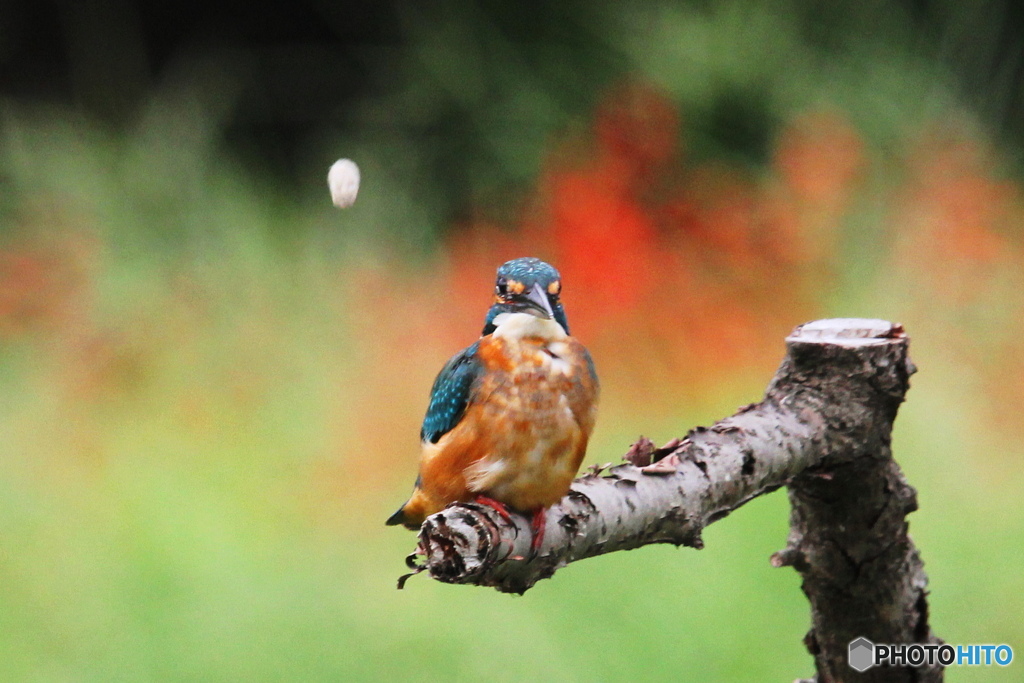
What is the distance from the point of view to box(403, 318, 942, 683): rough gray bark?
1.14 meters

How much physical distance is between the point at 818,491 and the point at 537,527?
45cm

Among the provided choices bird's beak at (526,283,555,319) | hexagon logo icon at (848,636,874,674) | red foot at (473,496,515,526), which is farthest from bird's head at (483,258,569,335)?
hexagon logo icon at (848,636,874,674)

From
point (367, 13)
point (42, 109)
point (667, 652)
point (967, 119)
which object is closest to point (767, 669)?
point (667, 652)

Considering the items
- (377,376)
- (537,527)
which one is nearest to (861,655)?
(537,527)

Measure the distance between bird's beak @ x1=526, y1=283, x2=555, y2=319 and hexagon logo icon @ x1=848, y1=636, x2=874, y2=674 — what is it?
2.05 feet

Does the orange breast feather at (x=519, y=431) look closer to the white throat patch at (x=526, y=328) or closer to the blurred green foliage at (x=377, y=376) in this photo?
the white throat patch at (x=526, y=328)

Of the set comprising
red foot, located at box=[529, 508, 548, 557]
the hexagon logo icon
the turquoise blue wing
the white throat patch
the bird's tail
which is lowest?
red foot, located at box=[529, 508, 548, 557]

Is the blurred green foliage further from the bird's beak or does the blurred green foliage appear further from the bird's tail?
the bird's beak

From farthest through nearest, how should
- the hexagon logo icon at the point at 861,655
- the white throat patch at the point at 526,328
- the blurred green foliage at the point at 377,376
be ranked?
1. the blurred green foliage at the point at 377,376
2. the hexagon logo icon at the point at 861,655
3. the white throat patch at the point at 526,328

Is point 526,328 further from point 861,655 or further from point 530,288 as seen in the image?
point 861,655

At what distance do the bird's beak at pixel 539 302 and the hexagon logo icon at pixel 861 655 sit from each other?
63 cm

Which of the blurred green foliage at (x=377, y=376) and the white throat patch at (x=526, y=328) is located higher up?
the blurred green foliage at (x=377, y=376)

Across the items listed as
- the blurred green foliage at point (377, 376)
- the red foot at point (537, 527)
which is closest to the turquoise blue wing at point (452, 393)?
the red foot at point (537, 527)

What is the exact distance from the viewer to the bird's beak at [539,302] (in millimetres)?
1088
